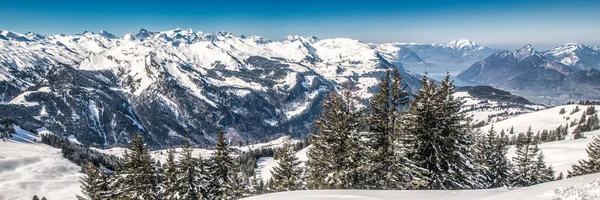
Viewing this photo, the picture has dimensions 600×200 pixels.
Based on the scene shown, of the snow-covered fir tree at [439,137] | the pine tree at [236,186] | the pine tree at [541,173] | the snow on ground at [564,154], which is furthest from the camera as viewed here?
the snow on ground at [564,154]

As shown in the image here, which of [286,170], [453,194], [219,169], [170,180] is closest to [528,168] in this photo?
[286,170]

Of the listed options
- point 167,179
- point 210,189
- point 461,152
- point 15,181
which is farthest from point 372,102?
point 15,181

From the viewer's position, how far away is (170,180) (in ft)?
115

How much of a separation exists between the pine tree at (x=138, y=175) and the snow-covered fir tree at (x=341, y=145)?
1806 centimetres

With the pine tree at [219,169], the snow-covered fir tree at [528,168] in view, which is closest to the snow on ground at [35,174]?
the pine tree at [219,169]

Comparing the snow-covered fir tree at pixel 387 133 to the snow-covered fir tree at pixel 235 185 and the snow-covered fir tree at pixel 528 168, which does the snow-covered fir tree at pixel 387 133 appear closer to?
the snow-covered fir tree at pixel 235 185

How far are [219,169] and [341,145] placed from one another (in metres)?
14.9

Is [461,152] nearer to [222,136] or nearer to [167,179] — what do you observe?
[222,136]

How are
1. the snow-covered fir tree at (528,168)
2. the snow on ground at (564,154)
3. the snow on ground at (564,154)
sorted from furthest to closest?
the snow on ground at (564,154), the snow on ground at (564,154), the snow-covered fir tree at (528,168)

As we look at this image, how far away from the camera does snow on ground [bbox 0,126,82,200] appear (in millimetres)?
132875

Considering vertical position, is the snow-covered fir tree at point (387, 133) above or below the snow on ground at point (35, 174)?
above

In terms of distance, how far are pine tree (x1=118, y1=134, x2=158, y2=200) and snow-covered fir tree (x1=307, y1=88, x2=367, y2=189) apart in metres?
18.1

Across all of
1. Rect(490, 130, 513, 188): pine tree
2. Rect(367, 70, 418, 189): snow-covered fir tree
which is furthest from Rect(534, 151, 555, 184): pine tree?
Rect(367, 70, 418, 189): snow-covered fir tree

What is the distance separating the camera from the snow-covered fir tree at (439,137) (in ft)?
75.5
